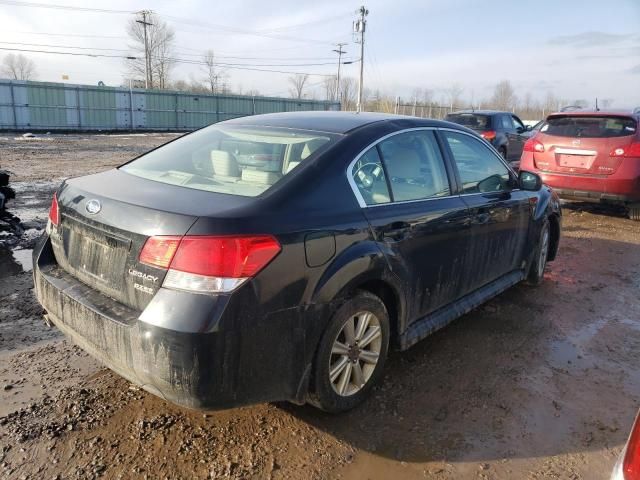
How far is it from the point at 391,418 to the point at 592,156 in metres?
6.99

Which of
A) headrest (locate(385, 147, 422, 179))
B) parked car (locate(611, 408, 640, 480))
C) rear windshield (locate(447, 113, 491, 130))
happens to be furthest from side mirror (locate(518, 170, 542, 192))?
rear windshield (locate(447, 113, 491, 130))

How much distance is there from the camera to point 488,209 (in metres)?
3.98

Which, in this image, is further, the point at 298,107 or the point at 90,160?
A: the point at 298,107

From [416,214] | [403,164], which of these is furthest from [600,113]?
[416,214]

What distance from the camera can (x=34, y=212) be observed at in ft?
25.4

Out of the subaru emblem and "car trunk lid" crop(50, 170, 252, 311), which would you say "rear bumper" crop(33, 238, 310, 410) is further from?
the subaru emblem

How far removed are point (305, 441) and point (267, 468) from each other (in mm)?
284

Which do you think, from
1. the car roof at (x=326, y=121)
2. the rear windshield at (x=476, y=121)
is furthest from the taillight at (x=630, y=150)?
the car roof at (x=326, y=121)

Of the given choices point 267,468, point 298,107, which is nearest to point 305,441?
point 267,468

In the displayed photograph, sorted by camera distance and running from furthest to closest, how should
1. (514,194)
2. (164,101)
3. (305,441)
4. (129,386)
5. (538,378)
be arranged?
(164,101) → (514,194) → (538,378) → (129,386) → (305,441)

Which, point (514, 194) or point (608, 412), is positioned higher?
point (514, 194)

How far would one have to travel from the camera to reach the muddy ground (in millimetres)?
2564

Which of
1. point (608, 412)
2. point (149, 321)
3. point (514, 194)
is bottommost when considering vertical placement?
point (608, 412)

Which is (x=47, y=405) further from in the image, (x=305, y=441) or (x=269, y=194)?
(x=269, y=194)
